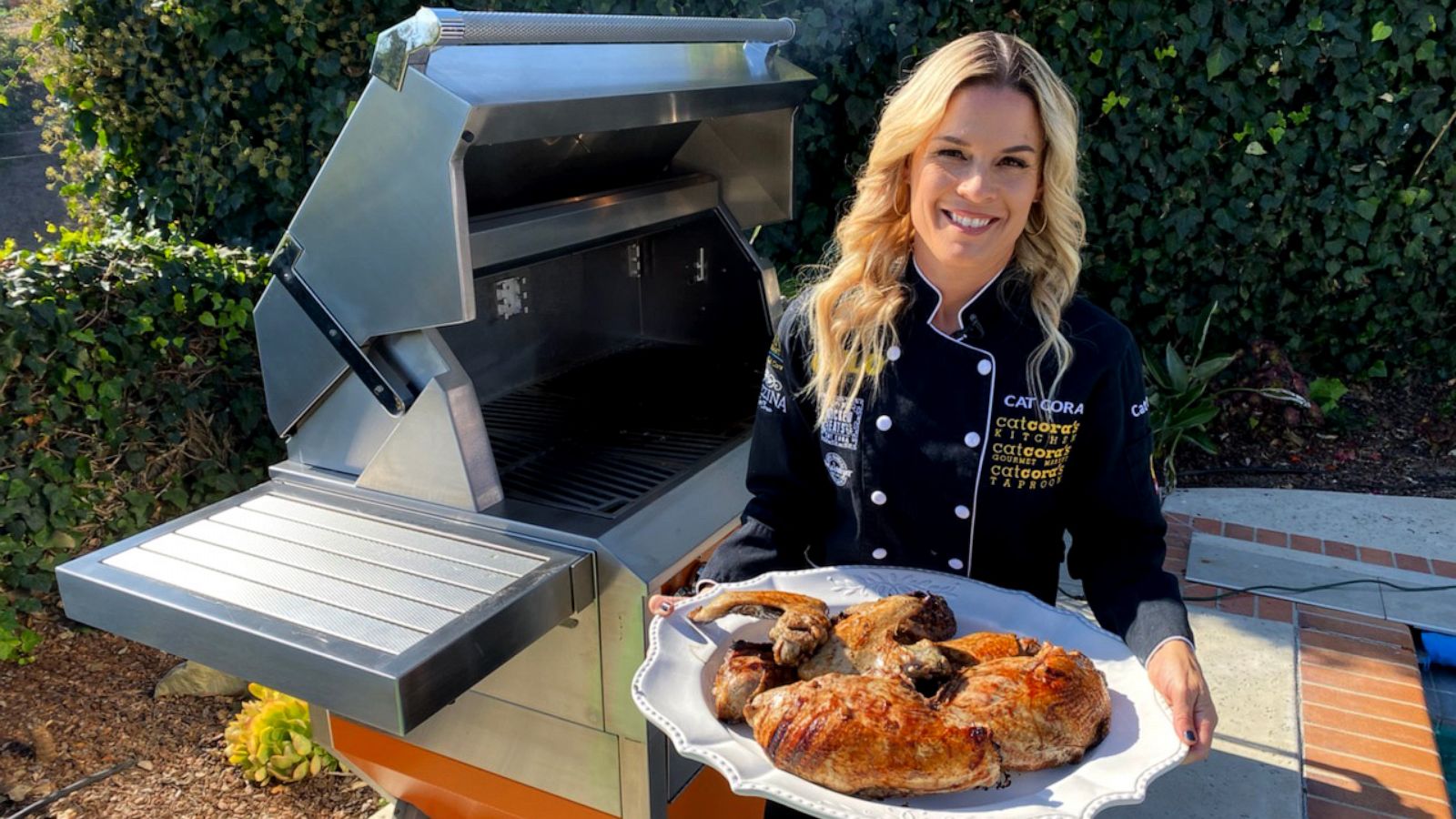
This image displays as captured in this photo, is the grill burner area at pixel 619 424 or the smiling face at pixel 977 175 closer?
the smiling face at pixel 977 175

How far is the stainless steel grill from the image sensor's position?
5.26 feet

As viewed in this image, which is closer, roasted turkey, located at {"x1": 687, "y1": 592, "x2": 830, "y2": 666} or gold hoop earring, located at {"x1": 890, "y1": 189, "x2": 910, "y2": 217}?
roasted turkey, located at {"x1": 687, "y1": 592, "x2": 830, "y2": 666}

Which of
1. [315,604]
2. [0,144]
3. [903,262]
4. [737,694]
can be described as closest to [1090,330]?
[903,262]

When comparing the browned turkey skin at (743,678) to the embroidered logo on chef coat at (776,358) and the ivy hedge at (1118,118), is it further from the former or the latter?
the ivy hedge at (1118,118)

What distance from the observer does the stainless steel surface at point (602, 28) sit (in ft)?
5.59

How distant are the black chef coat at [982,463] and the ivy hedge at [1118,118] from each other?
2.82 metres

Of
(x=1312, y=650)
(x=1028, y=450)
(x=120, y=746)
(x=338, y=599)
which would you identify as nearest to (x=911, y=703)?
(x=1028, y=450)

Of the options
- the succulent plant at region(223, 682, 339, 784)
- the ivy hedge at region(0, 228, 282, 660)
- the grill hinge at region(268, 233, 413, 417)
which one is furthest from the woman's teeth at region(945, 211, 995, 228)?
the ivy hedge at region(0, 228, 282, 660)

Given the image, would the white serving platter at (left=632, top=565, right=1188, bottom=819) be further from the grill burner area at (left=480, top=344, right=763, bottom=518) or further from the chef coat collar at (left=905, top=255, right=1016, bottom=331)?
the grill burner area at (left=480, top=344, right=763, bottom=518)

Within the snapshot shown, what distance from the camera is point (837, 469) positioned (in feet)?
5.64

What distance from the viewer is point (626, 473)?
7.09ft

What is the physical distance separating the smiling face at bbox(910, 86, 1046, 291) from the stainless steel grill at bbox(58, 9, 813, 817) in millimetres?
685

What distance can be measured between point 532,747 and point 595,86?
129 cm

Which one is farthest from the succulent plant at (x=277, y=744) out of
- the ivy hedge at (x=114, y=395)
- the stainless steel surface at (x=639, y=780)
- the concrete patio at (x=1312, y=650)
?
the concrete patio at (x=1312, y=650)
